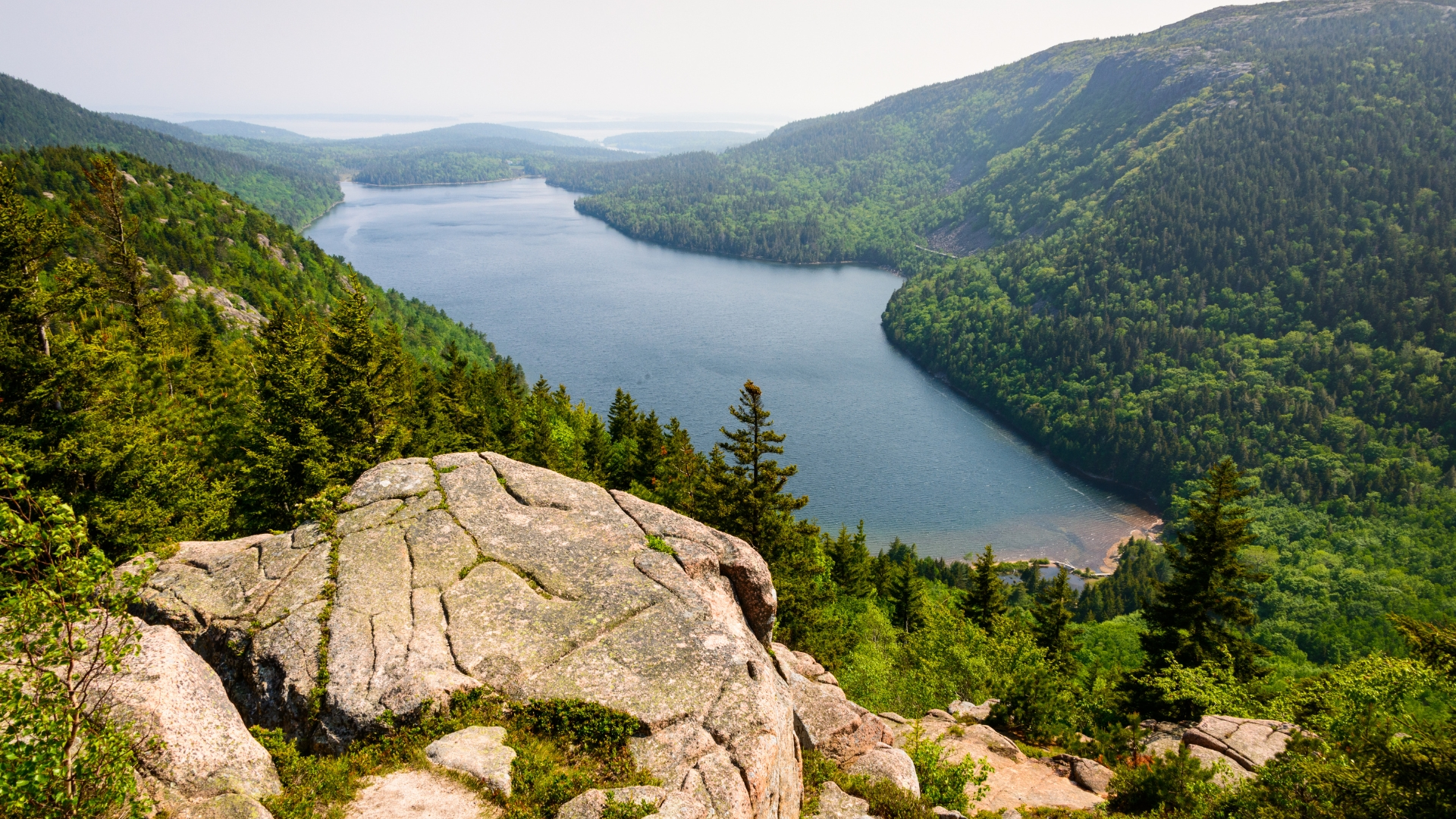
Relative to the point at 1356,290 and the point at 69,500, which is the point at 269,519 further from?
the point at 1356,290

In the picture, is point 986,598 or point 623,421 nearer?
point 986,598

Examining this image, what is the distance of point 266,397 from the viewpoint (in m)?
31.4

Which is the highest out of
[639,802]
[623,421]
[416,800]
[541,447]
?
[639,802]

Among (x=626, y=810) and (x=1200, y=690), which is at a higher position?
(x=626, y=810)

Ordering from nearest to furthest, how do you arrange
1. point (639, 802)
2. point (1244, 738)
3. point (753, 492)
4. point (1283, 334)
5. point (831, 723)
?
point (639, 802)
point (831, 723)
point (1244, 738)
point (753, 492)
point (1283, 334)

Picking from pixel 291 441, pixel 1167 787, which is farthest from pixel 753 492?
pixel 291 441

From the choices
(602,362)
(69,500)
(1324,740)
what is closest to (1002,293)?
(602,362)

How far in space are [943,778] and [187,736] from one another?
17.4m

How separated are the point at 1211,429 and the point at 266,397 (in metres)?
134

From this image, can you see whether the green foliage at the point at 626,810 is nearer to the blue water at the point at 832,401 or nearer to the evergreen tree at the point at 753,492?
the evergreen tree at the point at 753,492

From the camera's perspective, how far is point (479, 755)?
1147cm

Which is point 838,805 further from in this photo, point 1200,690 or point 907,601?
point 907,601

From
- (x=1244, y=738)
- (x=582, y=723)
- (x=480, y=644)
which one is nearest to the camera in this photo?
(x=582, y=723)

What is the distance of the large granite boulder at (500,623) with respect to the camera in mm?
12242
